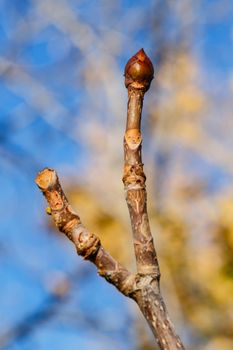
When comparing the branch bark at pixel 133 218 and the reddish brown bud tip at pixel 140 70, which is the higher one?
the reddish brown bud tip at pixel 140 70

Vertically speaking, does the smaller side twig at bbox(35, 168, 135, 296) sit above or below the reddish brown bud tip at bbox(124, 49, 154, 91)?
below

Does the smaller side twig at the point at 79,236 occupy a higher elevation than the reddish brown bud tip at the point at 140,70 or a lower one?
lower

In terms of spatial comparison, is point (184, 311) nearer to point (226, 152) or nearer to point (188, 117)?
point (226, 152)

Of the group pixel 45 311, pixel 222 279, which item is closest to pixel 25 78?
pixel 45 311
